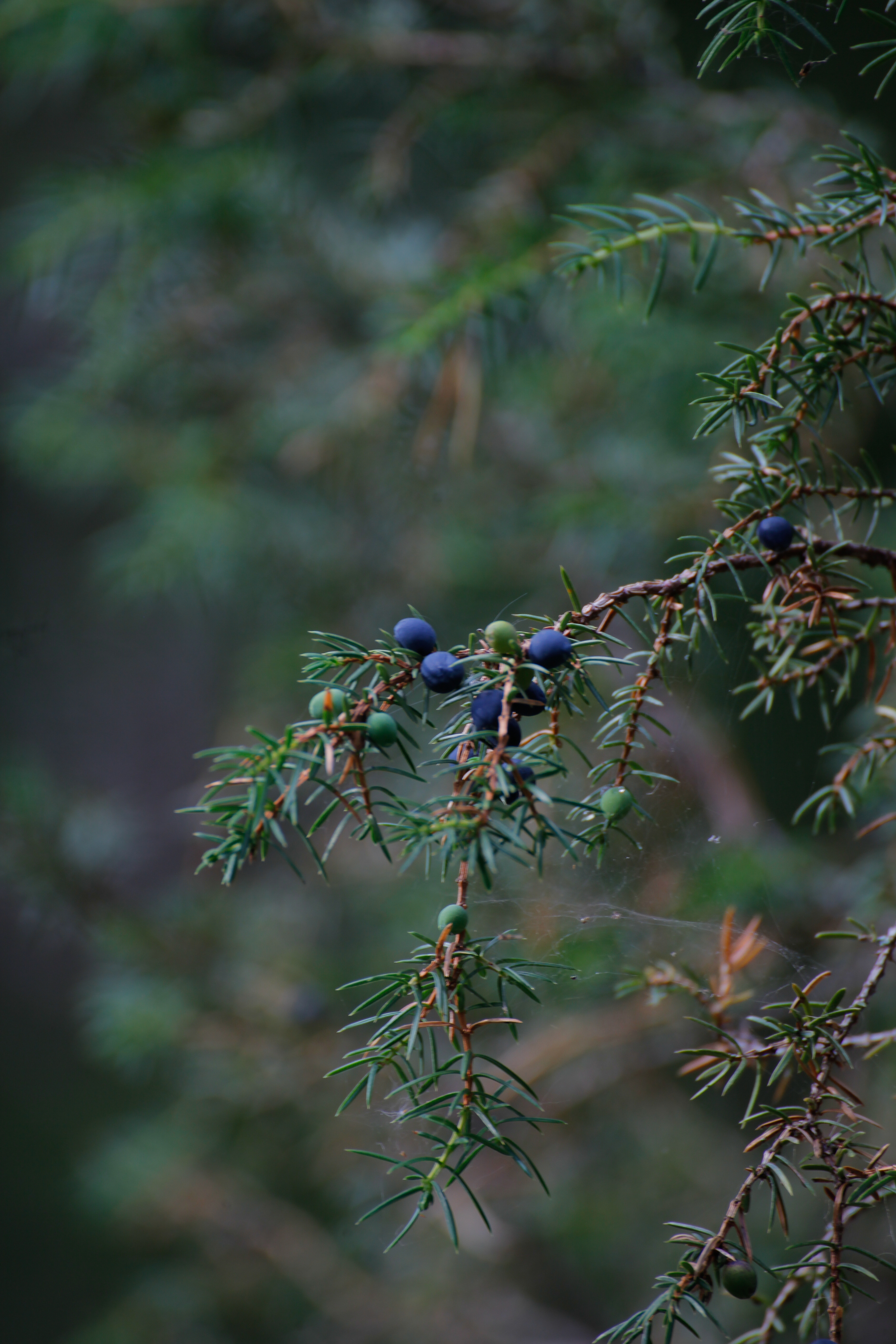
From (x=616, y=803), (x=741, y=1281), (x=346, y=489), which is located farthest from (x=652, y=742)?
(x=346, y=489)

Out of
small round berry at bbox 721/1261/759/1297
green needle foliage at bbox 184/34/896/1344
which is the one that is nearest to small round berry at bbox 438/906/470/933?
green needle foliage at bbox 184/34/896/1344

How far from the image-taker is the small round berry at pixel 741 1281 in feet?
0.71

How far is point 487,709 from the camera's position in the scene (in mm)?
209

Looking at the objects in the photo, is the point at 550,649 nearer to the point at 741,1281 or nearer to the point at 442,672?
the point at 442,672

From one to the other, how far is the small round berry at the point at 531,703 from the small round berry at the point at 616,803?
1.1 inches

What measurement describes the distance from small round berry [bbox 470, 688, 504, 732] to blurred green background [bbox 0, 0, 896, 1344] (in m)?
0.23

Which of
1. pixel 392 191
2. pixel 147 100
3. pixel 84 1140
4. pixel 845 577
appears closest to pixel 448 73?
pixel 392 191

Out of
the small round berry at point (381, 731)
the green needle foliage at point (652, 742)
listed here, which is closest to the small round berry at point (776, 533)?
the green needle foliage at point (652, 742)

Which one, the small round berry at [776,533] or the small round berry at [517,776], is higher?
the small round berry at [776,533]

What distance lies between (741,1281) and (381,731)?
17cm

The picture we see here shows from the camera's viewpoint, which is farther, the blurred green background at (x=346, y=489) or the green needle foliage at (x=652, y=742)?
the blurred green background at (x=346, y=489)

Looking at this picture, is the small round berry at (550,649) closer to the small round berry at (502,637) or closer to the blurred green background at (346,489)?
the small round berry at (502,637)

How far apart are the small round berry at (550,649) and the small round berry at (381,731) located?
4 cm

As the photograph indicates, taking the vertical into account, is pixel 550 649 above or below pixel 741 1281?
above
